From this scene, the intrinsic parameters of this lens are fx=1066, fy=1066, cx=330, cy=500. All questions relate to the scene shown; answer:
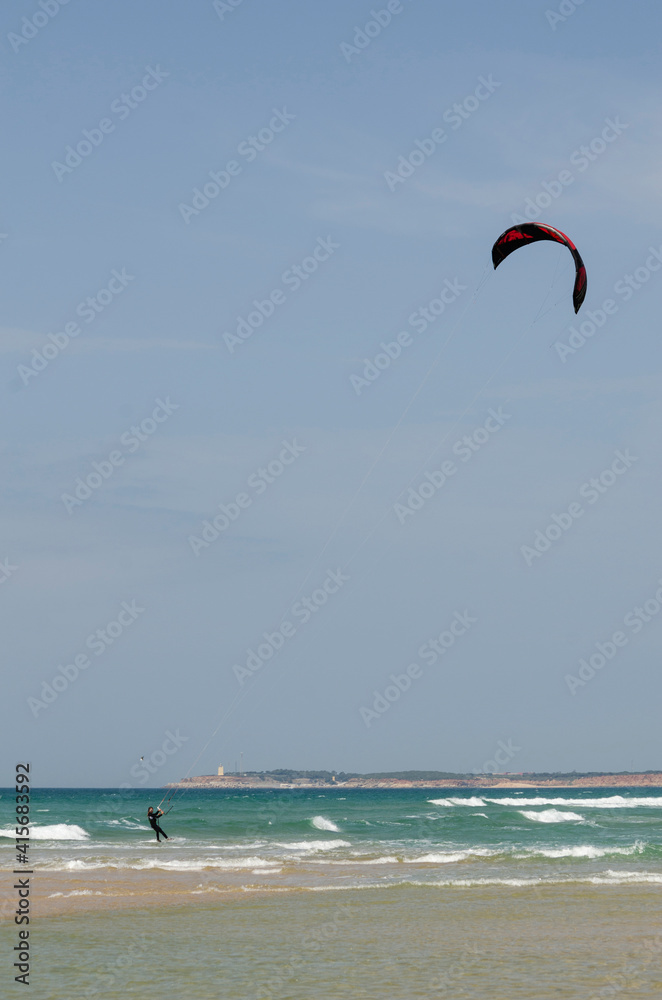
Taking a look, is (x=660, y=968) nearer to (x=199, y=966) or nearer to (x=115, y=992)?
(x=199, y=966)

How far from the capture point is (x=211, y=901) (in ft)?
63.0

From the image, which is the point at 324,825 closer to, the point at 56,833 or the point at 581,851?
the point at 56,833

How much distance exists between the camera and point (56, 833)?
40.9m

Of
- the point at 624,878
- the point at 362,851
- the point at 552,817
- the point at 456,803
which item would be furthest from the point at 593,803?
the point at 624,878

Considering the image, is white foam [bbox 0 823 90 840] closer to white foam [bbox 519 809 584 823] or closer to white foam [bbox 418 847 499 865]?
white foam [bbox 418 847 499 865]

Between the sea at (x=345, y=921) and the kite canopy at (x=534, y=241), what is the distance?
9684 mm

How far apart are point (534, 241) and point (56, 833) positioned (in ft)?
103

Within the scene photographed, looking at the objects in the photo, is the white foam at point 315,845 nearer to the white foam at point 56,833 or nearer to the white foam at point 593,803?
the white foam at point 56,833

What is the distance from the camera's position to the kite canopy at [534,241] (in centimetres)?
1784

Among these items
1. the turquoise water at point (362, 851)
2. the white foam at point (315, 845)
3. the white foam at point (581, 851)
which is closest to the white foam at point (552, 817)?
the turquoise water at point (362, 851)

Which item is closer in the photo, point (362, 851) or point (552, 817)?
point (362, 851)

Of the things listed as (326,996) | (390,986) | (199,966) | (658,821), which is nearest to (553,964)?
(390,986)

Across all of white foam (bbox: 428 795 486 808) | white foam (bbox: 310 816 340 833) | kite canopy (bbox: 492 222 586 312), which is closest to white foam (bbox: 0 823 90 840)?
white foam (bbox: 310 816 340 833)

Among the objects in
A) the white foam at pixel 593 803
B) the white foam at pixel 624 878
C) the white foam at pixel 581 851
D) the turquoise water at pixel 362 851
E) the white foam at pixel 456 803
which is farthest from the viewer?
the white foam at pixel 593 803
